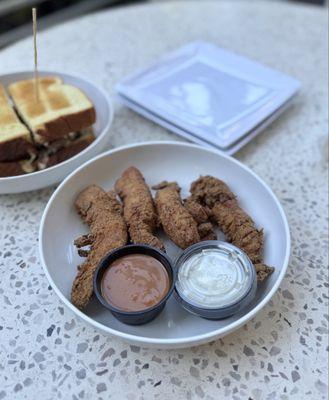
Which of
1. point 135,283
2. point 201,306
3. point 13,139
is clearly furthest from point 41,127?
point 201,306

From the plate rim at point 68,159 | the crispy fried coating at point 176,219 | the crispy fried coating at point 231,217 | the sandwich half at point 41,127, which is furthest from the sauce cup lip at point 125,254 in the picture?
the sandwich half at point 41,127

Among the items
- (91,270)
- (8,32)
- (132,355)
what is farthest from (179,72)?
(8,32)

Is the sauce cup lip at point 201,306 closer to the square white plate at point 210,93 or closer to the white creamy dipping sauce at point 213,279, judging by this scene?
the white creamy dipping sauce at point 213,279

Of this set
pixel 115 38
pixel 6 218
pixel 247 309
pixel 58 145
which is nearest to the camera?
pixel 247 309

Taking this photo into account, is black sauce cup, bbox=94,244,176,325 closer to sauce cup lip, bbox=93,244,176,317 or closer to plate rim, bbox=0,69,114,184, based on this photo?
sauce cup lip, bbox=93,244,176,317

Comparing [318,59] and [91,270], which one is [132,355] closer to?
[91,270]

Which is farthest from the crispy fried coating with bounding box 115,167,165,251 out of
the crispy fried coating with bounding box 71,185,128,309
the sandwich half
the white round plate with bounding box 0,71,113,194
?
the sandwich half

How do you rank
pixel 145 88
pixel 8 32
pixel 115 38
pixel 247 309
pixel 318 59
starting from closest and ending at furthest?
1. pixel 247 309
2. pixel 145 88
3. pixel 318 59
4. pixel 115 38
5. pixel 8 32
